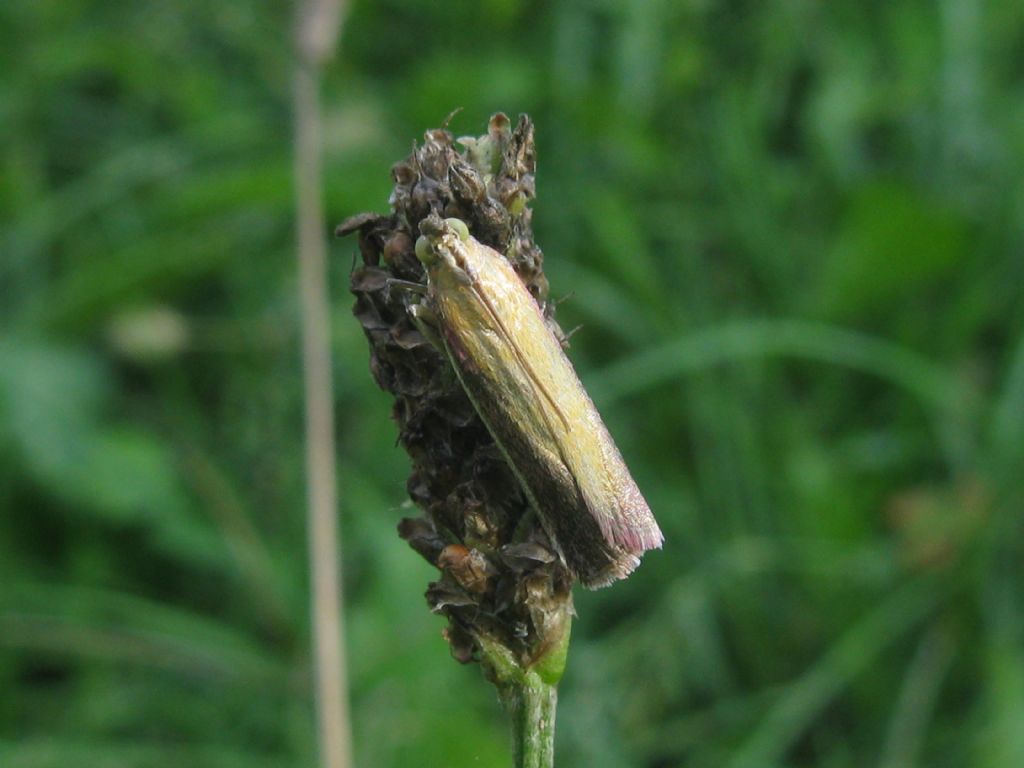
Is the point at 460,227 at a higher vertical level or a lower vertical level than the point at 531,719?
higher

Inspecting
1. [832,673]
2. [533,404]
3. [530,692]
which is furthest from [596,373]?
[530,692]

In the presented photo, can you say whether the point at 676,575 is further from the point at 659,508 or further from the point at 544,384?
the point at 544,384

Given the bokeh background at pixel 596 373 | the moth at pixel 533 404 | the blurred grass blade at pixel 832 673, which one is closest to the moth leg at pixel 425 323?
the moth at pixel 533 404

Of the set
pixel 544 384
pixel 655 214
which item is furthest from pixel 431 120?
pixel 544 384

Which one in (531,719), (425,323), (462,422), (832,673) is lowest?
(531,719)

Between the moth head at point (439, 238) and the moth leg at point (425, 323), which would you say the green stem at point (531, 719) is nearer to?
the moth leg at point (425, 323)

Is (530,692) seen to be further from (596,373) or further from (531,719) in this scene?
(596,373)

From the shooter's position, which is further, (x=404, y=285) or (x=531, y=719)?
(x=404, y=285)

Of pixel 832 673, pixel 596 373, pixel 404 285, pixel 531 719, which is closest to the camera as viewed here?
pixel 531 719
